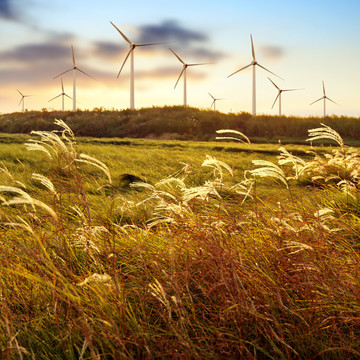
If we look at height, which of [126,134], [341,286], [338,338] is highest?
[126,134]

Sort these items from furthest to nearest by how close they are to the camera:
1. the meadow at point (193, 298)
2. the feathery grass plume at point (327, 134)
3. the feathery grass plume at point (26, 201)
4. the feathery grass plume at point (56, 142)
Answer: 1. the feathery grass plume at point (327, 134)
2. the feathery grass plume at point (56, 142)
3. the meadow at point (193, 298)
4. the feathery grass plume at point (26, 201)

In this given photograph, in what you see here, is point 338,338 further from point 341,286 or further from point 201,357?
point 201,357

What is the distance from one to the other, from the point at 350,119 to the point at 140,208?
2855 cm

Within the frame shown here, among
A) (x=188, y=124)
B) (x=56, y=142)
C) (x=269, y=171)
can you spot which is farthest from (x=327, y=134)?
(x=188, y=124)

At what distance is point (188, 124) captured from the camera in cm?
3222

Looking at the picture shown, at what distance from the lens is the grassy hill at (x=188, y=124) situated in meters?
30.3

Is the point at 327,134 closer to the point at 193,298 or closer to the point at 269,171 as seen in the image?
the point at 269,171

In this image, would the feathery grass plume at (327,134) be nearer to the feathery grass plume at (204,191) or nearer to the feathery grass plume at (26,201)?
the feathery grass plume at (204,191)

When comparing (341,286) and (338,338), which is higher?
(341,286)

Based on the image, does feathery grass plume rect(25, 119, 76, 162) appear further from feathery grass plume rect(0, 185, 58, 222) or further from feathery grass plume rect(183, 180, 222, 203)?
feathery grass plume rect(183, 180, 222, 203)

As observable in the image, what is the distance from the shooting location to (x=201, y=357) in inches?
94.2

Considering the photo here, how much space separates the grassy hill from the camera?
30.3m

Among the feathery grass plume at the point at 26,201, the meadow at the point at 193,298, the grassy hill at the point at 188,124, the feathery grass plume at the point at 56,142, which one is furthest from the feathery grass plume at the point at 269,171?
the grassy hill at the point at 188,124

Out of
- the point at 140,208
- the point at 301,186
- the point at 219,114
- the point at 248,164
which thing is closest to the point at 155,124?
the point at 219,114
